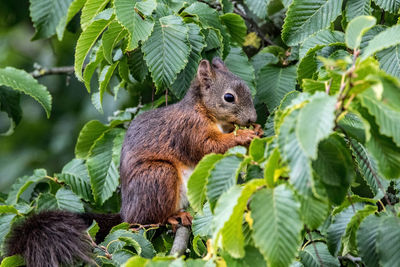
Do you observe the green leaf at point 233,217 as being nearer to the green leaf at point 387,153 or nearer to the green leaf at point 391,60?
the green leaf at point 387,153

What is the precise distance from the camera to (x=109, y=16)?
3.15 metres

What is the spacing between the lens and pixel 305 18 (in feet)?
10.4

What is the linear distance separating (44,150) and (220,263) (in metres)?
4.46

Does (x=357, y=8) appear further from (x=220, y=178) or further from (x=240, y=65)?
(x=220, y=178)

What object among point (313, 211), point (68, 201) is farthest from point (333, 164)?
point (68, 201)

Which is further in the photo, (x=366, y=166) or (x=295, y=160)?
(x=366, y=166)

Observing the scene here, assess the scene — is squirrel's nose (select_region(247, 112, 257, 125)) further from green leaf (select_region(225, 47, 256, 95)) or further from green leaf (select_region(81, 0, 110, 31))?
green leaf (select_region(81, 0, 110, 31))

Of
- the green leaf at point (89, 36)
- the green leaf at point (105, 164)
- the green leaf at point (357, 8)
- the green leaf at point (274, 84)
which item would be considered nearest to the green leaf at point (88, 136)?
the green leaf at point (105, 164)

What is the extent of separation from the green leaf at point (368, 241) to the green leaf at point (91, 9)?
72.2 inches

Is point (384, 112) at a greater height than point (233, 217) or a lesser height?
greater

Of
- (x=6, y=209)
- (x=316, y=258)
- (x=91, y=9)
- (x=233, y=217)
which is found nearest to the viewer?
(x=233, y=217)

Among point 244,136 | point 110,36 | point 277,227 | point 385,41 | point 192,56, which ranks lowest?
point 244,136

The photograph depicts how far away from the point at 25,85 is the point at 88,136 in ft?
1.66

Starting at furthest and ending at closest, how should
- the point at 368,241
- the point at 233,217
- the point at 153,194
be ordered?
the point at 153,194 < the point at 368,241 < the point at 233,217
